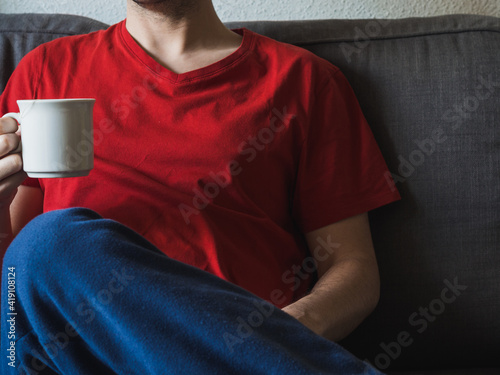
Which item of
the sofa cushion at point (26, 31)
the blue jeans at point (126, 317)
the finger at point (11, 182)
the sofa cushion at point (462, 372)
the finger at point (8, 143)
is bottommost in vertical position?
the sofa cushion at point (462, 372)

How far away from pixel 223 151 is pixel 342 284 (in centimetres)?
30

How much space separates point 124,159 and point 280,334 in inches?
18.6

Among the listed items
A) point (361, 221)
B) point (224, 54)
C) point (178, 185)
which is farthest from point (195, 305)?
point (224, 54)

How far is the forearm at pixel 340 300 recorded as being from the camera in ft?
3.06

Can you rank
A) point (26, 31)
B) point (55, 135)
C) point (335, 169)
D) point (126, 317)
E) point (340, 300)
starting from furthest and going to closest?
1. point (26, 31)
2. point (335, 169)
3. point (340, 300)
4. point (55, 135)
5. point (126, 317)

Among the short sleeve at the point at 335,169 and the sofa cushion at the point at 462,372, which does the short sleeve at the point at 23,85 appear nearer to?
the short sleeve at the point at 335,169

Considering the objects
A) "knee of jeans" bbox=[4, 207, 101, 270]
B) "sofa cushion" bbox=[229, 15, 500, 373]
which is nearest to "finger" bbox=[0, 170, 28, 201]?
"knee of jeans" bbox=[4, 207, 101, 270]

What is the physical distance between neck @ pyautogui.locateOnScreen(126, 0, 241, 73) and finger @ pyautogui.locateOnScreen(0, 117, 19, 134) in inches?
13.8

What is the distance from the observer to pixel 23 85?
3.58 feet

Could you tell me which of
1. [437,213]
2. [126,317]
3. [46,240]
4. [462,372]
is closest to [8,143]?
[46,240]

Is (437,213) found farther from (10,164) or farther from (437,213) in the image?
(10,164)

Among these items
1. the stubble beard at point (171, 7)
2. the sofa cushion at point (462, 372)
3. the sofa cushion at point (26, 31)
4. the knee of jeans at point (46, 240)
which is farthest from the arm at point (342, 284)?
the sofa cushion at point (26, 31)

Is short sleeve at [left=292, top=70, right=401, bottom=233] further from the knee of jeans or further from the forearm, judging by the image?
the knee of jeans

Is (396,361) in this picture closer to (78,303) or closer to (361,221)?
(361,221)
